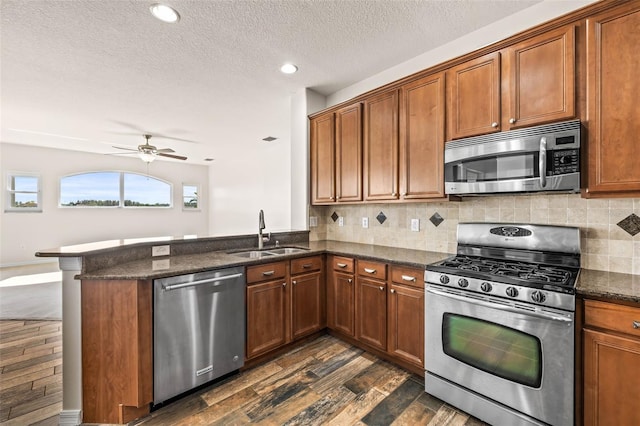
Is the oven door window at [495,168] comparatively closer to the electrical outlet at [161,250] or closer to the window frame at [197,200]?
the electrical outlet at [161,250]

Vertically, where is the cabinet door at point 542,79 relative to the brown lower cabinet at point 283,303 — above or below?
above

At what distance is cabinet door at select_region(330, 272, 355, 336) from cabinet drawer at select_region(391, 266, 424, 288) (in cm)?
49

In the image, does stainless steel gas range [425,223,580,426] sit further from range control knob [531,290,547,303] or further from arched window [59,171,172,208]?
arched window [59,171,172,208]

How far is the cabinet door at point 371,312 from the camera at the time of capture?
247 cm

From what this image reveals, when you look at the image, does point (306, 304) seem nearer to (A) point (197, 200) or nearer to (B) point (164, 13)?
(B) point (164, 13)

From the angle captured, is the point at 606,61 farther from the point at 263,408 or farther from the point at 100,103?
the point at 100,103

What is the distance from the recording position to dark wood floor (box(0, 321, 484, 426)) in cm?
184

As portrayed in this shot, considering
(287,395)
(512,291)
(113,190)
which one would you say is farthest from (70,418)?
(113,190)

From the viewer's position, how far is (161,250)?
2461 mm

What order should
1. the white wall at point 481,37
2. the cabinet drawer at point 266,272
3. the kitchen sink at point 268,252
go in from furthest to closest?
the kitchen sink at point 268,252 → the cabinet drawer at point 266,272 → the white wall at point 481,37

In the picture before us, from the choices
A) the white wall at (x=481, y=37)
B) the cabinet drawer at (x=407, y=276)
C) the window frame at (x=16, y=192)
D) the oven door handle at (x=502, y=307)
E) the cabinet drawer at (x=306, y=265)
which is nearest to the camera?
the oven door handle at (x=502, y=307)

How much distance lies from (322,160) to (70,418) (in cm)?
297

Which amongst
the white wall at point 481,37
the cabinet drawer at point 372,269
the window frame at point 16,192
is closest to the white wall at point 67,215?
the window frame at point 16,192

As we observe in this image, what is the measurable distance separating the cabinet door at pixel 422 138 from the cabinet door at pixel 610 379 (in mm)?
1315
